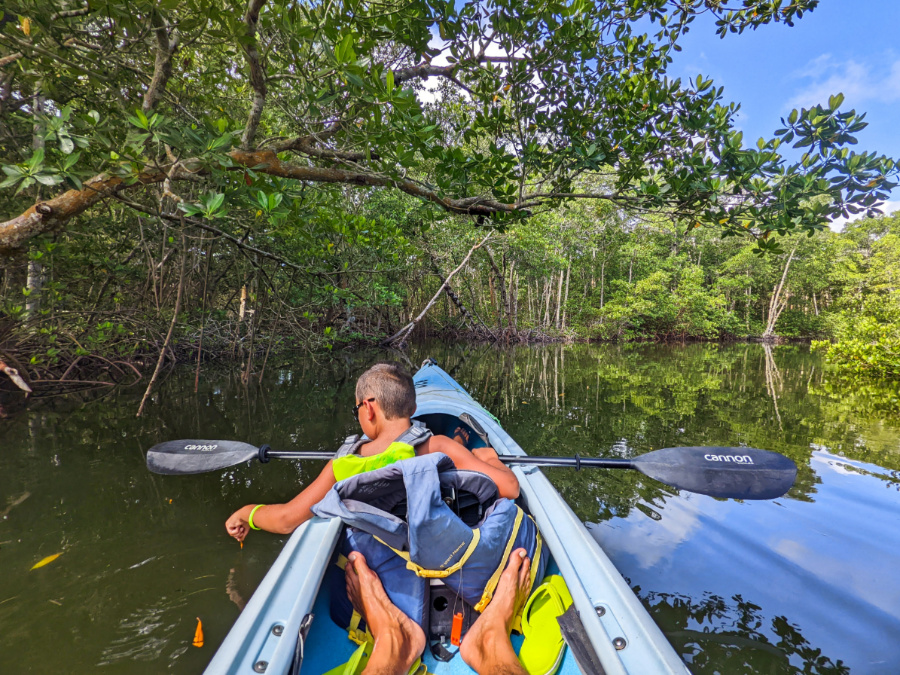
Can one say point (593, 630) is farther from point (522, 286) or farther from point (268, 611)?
point (522, 286)

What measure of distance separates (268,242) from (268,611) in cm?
680

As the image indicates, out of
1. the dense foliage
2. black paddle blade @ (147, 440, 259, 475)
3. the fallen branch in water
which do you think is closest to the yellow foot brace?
black paddle blade @ (147, 440, 259, 475)

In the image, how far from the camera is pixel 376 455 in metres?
1.49

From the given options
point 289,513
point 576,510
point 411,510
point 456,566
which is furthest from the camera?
point 576,510

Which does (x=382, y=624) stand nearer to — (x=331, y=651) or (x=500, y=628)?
(x=331, y=651)

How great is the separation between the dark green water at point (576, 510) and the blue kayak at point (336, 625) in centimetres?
70

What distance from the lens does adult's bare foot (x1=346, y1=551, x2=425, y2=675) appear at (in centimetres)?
125

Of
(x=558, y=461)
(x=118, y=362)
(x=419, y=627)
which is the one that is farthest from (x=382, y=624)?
(x=118, y=362)

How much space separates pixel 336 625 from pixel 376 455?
2.40 feet

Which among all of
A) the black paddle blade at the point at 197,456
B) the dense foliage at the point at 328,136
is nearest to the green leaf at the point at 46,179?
the dense foliage at the point at 328,136

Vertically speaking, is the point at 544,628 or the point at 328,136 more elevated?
the point at 328,136

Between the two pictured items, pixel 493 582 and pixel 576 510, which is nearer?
pixel 493 582

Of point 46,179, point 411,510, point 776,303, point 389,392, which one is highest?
point 776,303

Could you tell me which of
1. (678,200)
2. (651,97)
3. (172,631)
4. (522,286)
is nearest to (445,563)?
(172,631)
